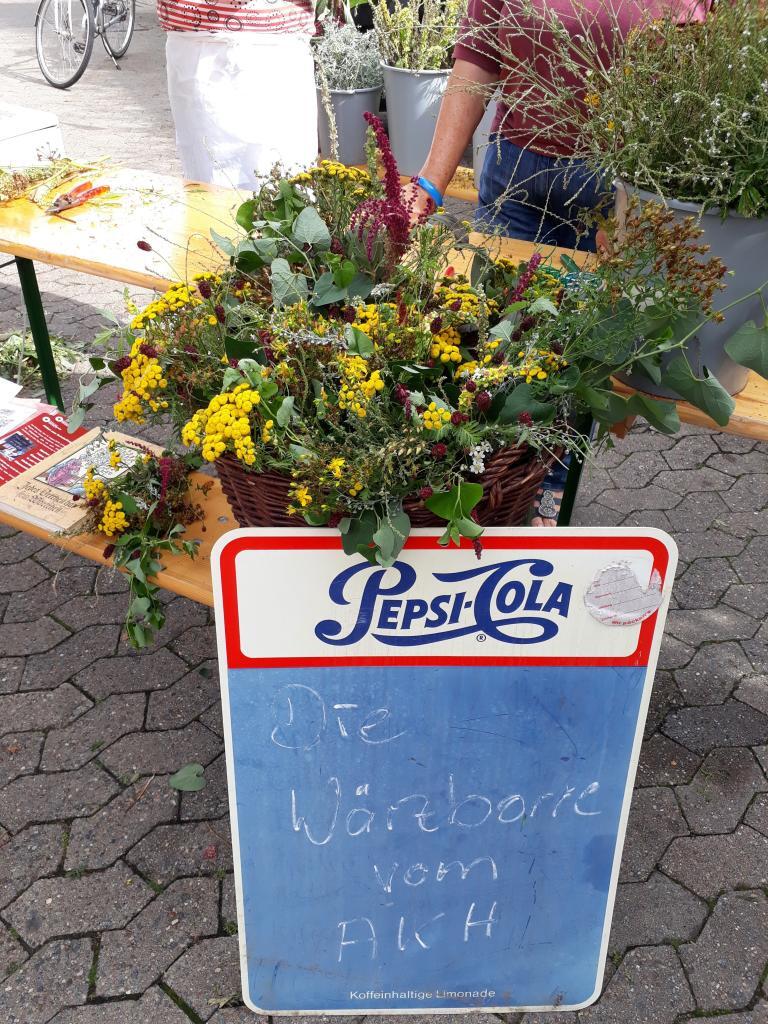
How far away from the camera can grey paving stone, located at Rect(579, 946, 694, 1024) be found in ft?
5.76

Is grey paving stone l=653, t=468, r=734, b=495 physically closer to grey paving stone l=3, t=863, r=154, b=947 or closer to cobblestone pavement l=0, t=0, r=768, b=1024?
cobblestone pavement l=0, t=0, r=768, b=1024

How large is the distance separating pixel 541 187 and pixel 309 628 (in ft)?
4.43

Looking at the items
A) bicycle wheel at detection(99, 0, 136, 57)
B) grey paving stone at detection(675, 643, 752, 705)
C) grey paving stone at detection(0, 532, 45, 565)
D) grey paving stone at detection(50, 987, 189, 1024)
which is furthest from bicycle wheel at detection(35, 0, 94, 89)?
grey paving stone at detection(50, 987, 189, 1024)

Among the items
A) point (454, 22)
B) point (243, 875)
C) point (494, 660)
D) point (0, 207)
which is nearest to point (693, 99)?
point (494, 660)

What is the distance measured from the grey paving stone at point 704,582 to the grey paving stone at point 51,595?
187 centimetres

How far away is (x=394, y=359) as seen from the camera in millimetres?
1234

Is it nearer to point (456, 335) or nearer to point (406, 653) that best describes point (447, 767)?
point (406, 653)

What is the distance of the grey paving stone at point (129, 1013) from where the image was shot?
1737mm

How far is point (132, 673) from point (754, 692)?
1.73 meters

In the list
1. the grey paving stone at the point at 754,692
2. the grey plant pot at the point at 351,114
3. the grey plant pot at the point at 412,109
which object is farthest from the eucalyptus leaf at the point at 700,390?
the grey plant pot at the point at 351,114

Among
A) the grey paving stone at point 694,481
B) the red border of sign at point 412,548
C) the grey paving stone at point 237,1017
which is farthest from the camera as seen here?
the grey paving stone at point 694,481

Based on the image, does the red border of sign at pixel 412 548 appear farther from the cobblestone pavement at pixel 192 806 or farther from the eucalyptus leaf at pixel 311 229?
the cobblestone pavement at pixel 192 806

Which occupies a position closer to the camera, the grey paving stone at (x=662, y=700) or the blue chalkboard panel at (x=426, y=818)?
the blue chalkboard panel at (x=426, y=818)

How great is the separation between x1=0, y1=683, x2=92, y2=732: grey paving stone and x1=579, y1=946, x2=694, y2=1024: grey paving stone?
1450mm
